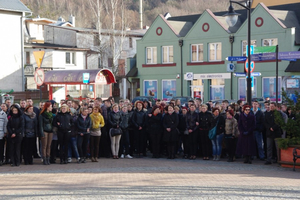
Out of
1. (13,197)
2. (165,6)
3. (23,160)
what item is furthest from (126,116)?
(165,6)

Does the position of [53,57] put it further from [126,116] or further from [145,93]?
[126,116]

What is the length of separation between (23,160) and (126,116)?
3533mm

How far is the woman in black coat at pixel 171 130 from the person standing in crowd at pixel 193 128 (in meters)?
0.42

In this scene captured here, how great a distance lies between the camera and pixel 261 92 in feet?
147

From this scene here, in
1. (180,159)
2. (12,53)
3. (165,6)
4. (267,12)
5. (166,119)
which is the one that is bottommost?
(180,159)

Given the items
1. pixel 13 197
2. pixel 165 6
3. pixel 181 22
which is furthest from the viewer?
pixel 165 6

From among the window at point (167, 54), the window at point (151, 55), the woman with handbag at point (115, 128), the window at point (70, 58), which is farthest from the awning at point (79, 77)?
the window at point (70, 58)

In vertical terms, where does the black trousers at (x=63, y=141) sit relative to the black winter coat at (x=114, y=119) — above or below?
below

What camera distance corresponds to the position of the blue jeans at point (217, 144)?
16969 millimetres

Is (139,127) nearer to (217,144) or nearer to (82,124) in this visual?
(82,124)

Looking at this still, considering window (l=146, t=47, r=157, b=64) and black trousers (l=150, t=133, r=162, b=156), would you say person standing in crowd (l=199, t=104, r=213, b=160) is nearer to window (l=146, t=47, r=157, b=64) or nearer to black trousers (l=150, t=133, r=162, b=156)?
black trousers (l=150, t=133, r=162, b=156)

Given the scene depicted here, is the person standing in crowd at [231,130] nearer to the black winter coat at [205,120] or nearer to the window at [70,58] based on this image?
the black winter coat at [205,120]

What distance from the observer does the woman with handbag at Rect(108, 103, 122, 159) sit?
17.4 m

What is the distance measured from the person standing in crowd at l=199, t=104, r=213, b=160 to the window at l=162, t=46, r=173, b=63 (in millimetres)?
34434
